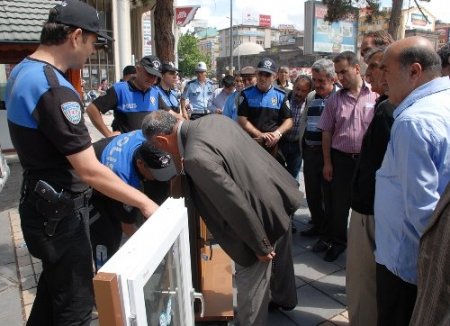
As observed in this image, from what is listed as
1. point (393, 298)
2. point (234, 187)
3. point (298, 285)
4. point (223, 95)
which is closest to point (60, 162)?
point (234, 187)

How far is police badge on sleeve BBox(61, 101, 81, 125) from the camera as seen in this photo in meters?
1.57

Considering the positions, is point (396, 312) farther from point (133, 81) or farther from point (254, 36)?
point (254, 36)

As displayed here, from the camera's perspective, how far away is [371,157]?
2.04 metres

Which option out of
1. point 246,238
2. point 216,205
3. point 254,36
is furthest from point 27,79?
point 254,36

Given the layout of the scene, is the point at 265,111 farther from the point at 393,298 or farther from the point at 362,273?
the point at 393,298

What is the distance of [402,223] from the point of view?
156cm

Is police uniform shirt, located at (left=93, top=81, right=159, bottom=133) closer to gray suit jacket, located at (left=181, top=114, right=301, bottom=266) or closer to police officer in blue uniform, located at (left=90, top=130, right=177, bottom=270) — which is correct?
police officer in blue uniform, located at (left=90, top=130, right=177, bottom=270)

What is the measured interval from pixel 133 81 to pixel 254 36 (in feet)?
371

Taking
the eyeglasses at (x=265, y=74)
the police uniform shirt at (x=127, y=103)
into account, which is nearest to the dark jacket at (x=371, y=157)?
the eyeglasses at (x=265, y=74)

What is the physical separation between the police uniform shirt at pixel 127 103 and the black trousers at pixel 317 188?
1636 millimetres

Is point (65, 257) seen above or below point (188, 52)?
below

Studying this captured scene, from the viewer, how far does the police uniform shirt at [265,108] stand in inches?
165

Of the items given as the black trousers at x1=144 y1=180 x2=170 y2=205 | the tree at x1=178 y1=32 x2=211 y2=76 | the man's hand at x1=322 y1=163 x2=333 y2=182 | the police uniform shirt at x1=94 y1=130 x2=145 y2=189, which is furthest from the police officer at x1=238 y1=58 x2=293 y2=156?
the tree at x1=178 y1=32 x2=211 y2=76

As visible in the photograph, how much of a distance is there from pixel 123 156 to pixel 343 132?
6.00ft
